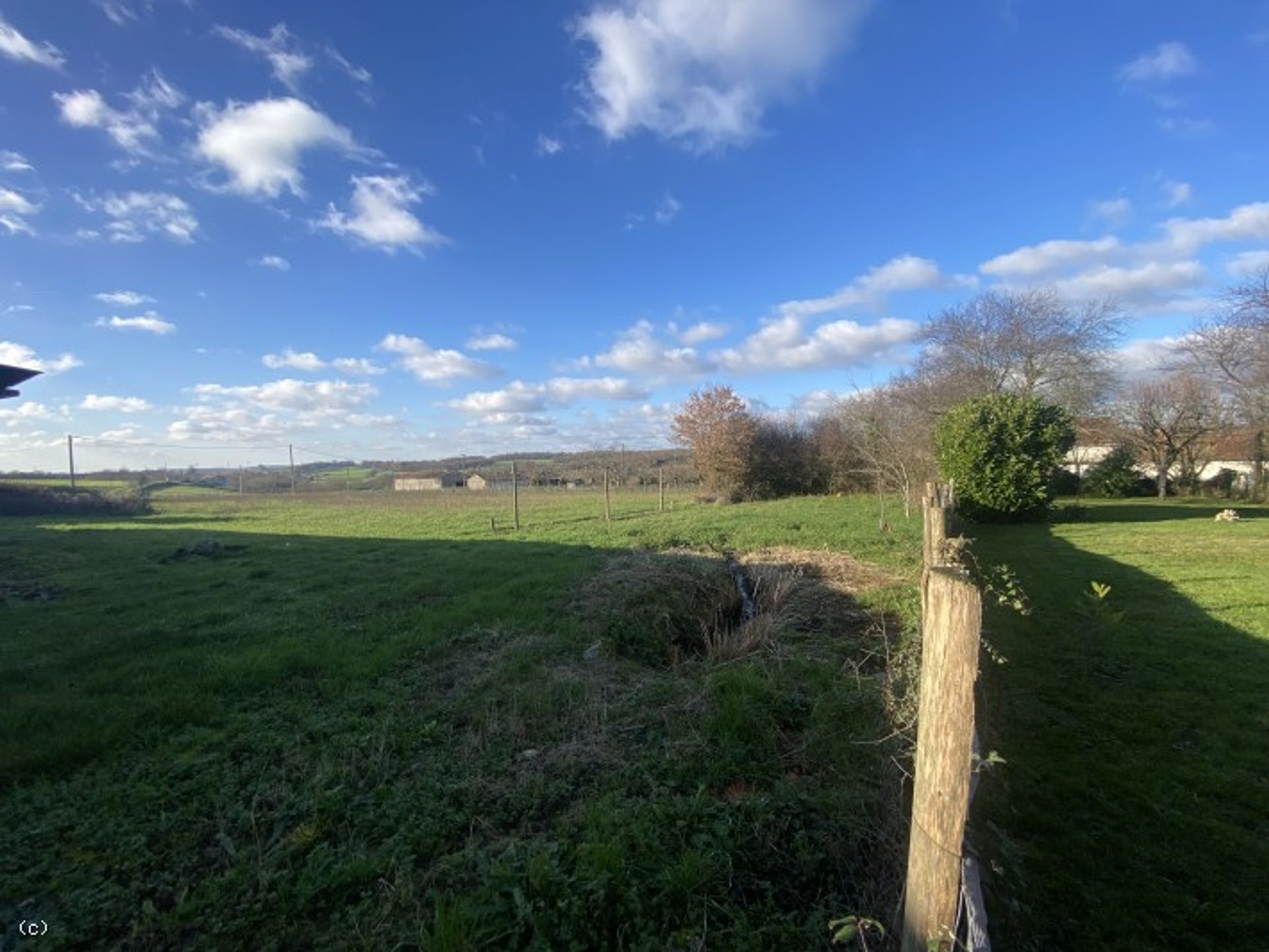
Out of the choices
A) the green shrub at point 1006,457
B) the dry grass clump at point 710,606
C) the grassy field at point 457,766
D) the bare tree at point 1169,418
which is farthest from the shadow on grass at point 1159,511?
the grassy field at point 457,766

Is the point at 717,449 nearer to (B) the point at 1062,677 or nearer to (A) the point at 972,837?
(B) the point at 1062,677

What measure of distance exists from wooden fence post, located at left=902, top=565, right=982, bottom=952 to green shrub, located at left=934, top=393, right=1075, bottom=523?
16.6 m

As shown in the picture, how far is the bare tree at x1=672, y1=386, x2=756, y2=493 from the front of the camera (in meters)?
28.6

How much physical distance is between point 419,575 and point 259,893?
21.9ft

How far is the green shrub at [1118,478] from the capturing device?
2494 centimetres

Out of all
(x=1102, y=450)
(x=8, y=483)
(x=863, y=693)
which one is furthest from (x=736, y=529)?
(x=8, y=483)

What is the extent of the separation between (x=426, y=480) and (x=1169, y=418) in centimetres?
4186

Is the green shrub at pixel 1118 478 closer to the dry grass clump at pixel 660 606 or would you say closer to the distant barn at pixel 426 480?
the dry grass clump at pixel 660 606

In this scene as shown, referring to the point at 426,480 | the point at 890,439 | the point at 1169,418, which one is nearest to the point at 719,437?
the point at 890,439

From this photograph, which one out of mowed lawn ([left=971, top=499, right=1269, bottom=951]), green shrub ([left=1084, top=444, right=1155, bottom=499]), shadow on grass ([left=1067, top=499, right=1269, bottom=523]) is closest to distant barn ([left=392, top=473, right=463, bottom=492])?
shadow on grass ([left=1067, top=499, right=1269, bottom=523])

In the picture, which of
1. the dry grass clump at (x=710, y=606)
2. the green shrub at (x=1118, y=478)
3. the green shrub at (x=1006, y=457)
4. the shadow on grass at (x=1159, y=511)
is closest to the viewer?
the dry grass clump at (x=710, y=606)

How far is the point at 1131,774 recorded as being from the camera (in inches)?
140

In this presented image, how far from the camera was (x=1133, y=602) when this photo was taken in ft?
24.2

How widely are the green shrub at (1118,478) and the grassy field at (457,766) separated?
23620 millimetres
